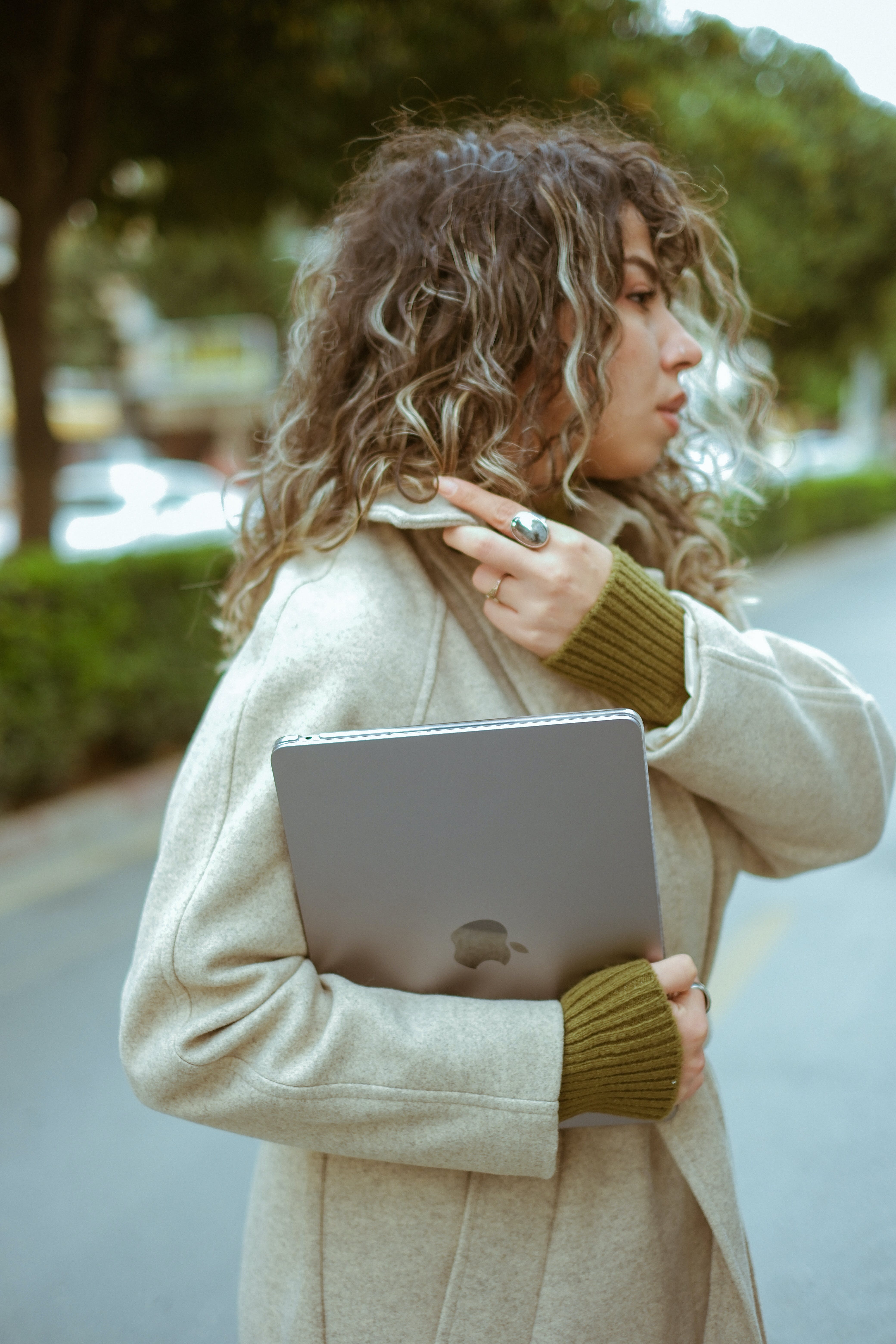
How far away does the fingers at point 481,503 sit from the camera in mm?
1167

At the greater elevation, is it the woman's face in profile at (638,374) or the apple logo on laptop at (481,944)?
the woman's face in profile at (638,374)

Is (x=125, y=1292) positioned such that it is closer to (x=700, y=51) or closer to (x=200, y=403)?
(x=700, y=51)

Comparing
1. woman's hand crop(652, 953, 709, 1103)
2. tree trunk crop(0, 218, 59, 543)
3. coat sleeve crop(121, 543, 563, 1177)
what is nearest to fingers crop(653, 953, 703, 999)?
woman's hand crop(652, 953, 709, 1103)

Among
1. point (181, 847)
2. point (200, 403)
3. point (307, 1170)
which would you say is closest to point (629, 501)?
point (181, 847)

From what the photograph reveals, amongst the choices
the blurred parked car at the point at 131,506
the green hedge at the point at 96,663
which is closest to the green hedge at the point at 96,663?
the green hedge at the point at 96,663

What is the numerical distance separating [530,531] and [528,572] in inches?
1.7

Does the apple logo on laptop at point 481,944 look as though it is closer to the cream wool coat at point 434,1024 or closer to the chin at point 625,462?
the cream wool coat at point 434,1024

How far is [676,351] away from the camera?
1340 mm

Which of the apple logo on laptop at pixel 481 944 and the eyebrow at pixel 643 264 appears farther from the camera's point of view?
the eyebrow at pixel 643 264

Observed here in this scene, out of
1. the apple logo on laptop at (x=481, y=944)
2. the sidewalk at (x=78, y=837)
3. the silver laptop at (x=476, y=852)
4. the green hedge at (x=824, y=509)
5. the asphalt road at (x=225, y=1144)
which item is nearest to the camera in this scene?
the silver laptop at (x=476, y=852)

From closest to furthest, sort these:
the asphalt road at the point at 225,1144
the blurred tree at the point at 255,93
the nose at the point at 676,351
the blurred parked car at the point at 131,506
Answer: the nose at the point at 676,351
the asphalt road at the point at 225,1144
the blurred tree at the point at 255,93
the blurred parked car at the point at 131,506

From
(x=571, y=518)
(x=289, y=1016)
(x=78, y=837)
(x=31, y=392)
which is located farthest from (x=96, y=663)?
(x=289, y=1016)

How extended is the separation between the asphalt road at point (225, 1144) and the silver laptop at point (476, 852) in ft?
5.75

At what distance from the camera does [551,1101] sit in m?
1.06
